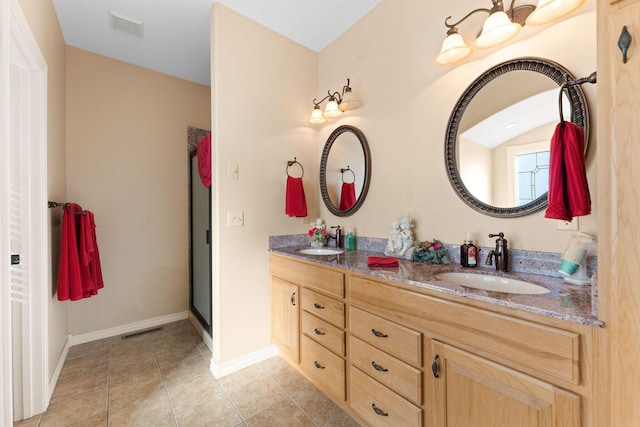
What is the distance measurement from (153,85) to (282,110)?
1606 mm

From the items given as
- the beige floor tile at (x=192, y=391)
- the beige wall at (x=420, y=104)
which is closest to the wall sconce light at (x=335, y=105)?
the beige wall at (x=420, y=104)

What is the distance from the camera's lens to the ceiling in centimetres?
199

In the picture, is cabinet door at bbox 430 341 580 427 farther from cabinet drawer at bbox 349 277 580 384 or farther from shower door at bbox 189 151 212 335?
shower door at bbox 189 151 212 335

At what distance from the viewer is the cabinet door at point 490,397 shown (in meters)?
0.81

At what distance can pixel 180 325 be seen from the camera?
280 cm

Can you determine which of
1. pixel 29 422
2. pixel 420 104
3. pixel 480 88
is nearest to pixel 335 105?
pixel 420 104

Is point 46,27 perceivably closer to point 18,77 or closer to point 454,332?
point 18,77

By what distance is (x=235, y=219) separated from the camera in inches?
80.0

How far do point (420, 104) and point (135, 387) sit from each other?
2.70m

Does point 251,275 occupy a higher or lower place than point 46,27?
lower

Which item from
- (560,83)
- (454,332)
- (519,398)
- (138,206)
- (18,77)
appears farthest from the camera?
(138,206)

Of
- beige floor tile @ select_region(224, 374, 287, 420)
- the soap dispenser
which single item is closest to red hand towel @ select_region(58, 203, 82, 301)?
beige floor tile @ select_region(224, 374, 287, 420)

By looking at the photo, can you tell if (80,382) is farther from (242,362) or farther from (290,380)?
(290,380)

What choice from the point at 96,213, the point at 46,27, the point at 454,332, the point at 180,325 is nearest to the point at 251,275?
the point at 180,325
